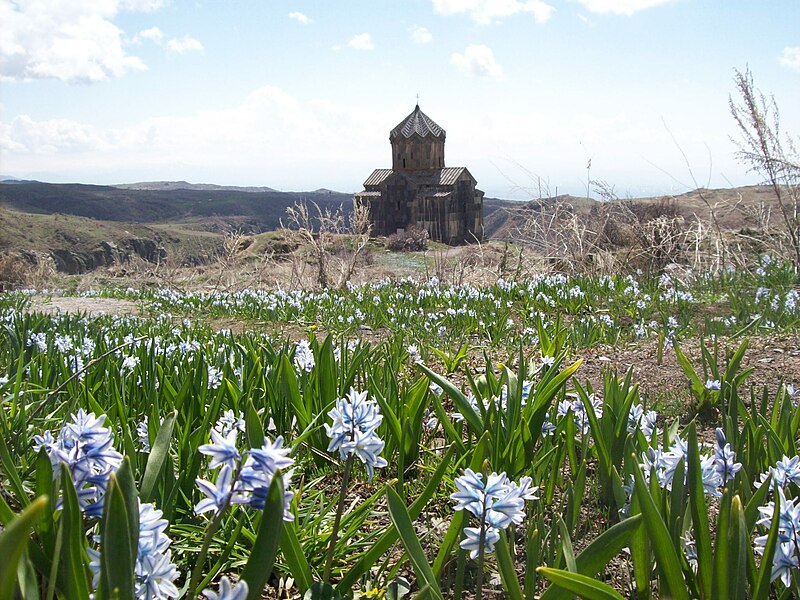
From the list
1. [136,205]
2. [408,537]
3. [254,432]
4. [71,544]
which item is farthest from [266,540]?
[136,205]

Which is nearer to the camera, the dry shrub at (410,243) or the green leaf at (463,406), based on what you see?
the green leaf at (463,406)

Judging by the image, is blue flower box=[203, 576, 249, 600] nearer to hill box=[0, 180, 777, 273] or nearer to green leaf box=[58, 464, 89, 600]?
green leaf box=[58, 464, 89, 600]

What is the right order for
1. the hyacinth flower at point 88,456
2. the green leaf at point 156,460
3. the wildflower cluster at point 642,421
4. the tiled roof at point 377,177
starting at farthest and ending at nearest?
the tiled roof at point 377,177 → the wildflower cluster at point 642,421 → the green leaf at point 156,460 → the hyacinth flower at point 88,456

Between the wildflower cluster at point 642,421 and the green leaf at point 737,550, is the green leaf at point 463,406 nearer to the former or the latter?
the wildflower cluster at point 642,421

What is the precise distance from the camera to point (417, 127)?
40.8m

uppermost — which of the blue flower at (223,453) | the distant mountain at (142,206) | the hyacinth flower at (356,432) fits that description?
the distant mountain at (142,206)

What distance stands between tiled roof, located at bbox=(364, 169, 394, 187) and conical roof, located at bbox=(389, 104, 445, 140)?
2187 millimetres

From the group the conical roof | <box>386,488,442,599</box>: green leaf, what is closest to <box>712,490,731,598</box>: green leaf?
<box>386,488,442,599</box>: green leaf

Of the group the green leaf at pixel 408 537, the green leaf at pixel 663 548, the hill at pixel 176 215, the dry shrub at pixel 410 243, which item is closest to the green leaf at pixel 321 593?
the green leaf at pixel 408 537

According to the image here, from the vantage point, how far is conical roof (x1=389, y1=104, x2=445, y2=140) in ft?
134

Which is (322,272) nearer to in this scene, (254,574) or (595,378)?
(595,378)

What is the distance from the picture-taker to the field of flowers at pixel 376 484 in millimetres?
1127

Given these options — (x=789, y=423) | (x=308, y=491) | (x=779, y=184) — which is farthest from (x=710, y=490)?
(x=779, y=184)

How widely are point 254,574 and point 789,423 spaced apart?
6.12 ft
